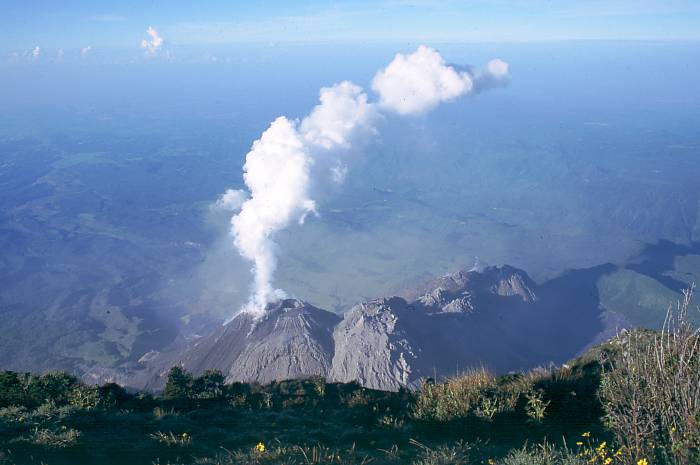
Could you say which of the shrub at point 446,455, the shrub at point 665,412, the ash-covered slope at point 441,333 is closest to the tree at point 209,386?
the shrub at point 446,455

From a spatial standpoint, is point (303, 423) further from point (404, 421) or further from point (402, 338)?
point (402, 338)

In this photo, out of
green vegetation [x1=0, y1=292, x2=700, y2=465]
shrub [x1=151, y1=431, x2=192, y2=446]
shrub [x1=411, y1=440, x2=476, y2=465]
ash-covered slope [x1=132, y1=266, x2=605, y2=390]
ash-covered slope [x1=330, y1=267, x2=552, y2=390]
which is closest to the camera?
green vegetation [x1=0, y1=292, x2=700, y2=465]

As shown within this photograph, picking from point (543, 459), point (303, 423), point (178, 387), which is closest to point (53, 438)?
point (303, 423)

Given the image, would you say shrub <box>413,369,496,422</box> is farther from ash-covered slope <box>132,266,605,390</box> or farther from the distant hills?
ash-covered slope <box>132,266,605,390</box>

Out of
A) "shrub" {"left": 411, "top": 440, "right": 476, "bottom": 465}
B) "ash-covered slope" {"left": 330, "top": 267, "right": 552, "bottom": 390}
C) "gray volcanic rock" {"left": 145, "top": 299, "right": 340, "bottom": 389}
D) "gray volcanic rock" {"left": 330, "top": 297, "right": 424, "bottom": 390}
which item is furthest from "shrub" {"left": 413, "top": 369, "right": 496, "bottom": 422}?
"gray volcanic rock" {"left": 145, "top": 299, "right": 340, "bottom": 389}

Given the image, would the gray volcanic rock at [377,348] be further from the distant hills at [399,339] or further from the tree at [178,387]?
the tree at [178,387]

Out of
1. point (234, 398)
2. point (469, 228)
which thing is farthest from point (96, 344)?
point (469, 228)

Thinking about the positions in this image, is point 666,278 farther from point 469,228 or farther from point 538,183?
point 538,183
